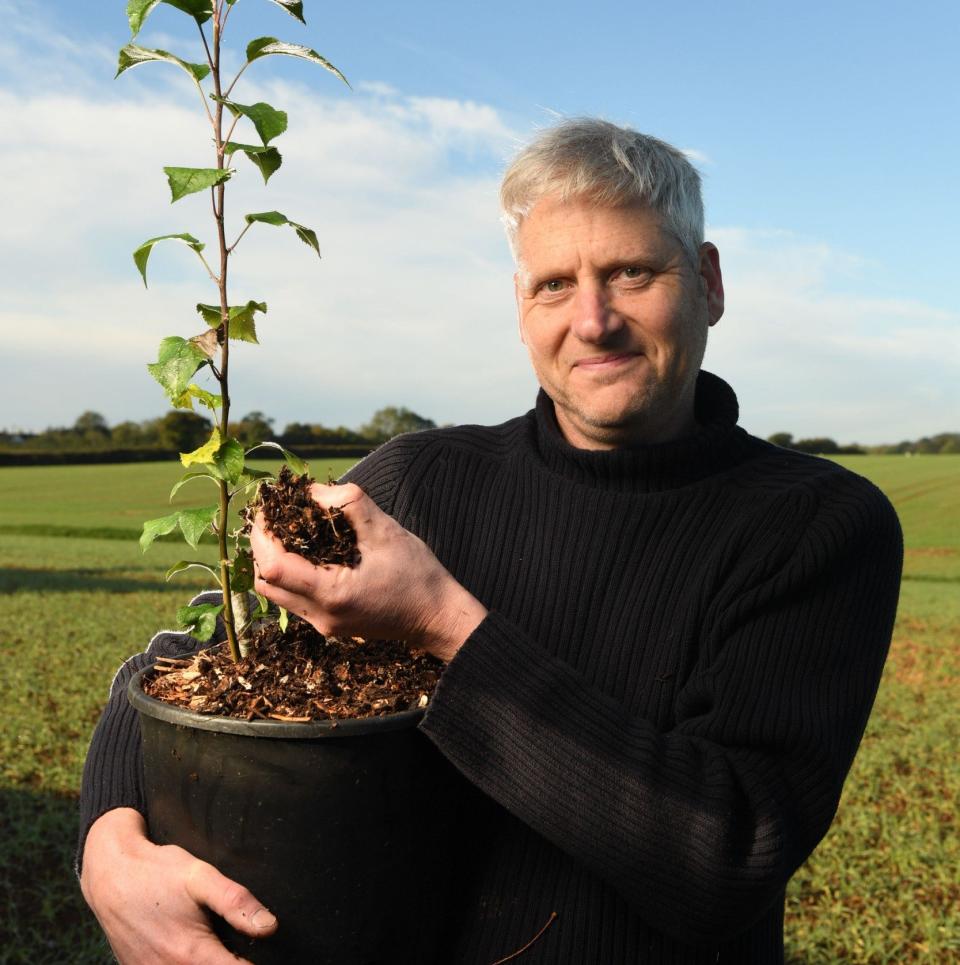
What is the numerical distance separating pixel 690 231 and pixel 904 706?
863 centimetres

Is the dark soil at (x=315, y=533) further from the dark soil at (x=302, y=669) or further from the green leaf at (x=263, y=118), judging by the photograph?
the green leaf at (x=263, y=118)

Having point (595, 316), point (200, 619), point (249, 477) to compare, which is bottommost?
point (200, 619)

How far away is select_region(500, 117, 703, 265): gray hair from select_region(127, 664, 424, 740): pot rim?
97 cm

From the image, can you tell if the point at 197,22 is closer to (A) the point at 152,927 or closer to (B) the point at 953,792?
(A) the point at 152,927

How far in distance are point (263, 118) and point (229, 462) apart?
0.53m

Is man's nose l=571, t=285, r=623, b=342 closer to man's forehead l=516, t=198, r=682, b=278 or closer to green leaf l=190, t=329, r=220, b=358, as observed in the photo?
man's forehead l=516, t=198, r=682, b=278

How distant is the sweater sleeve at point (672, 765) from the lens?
137 cm

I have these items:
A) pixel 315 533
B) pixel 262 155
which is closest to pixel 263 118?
pixel 262 155

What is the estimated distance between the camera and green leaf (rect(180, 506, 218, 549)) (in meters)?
1.45

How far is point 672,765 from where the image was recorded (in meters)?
1.41

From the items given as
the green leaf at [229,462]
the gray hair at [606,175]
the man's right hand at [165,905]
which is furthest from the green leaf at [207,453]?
the gray hair at [606,175]

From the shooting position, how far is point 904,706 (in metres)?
9.11

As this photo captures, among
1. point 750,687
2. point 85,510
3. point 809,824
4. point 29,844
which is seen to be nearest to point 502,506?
point 750,687

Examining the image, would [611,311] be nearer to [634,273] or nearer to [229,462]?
[634,273]
